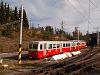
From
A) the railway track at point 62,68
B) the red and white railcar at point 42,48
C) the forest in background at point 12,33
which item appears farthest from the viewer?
the forest in background at point 12,33

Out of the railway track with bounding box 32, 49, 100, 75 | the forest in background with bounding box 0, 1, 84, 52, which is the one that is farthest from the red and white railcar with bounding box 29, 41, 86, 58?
the forest in background with bounding box 0, 1, 84, 52

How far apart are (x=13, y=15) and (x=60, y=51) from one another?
52874mm

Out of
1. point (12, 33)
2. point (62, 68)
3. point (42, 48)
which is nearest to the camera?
point (62, 68)

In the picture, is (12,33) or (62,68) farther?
(12,33)

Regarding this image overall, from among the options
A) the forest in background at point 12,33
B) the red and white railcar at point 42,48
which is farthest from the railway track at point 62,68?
the forest in background at point 12,33

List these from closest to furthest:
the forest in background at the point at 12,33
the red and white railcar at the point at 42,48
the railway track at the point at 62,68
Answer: the railway track at the point at 62,68 < the red and white railcar at the point at 42,48 < the forest in background at the point at 12,33

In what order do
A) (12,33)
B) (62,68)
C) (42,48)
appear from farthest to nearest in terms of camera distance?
(12,33) → (42,48) → (62,68)

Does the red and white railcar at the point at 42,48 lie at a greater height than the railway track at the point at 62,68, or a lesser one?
greater

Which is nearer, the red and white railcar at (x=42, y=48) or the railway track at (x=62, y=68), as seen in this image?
the railway track at (x=62, y=68)

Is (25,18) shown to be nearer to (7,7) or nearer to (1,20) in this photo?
(7,7)

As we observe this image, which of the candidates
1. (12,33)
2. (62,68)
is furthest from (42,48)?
(12,33)

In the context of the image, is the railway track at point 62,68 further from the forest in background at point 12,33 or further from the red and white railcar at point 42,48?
the forest in background at point 12,33

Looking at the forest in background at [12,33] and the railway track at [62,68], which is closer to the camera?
the railway track at [62,68]

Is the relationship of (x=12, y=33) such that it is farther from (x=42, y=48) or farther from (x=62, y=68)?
(x=62, y=68)
